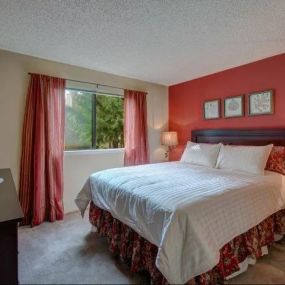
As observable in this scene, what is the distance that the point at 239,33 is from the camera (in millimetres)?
2082

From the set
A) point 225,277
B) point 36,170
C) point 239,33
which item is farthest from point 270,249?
point 36,170

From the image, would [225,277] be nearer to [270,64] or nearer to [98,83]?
[270,64]

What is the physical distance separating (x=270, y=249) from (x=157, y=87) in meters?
3.08

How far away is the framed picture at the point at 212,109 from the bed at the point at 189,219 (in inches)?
48.5

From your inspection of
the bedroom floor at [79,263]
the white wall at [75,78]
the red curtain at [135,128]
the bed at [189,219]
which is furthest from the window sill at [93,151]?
the bedroom floor at [79,263]

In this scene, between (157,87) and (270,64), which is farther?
(157,87)

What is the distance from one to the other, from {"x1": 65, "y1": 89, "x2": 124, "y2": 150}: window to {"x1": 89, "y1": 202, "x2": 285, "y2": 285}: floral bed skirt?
136 centimetres

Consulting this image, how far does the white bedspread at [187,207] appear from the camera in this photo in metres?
1.30

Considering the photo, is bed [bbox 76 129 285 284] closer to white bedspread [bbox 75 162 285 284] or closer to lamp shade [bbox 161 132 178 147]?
white bedspread [bbox 75 162 285 284]

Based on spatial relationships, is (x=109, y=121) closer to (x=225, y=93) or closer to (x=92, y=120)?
(x=92, y=120)

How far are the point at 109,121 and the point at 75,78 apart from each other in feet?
2.87

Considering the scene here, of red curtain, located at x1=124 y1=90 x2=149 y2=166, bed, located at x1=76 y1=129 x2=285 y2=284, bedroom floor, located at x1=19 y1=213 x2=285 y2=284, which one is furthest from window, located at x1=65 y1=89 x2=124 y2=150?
bedroom floor, located at x1=19 y1=213 x2=285 y2=284

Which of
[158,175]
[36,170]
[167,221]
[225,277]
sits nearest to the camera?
[167,221]

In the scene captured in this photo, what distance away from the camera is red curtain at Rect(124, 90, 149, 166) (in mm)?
3514
